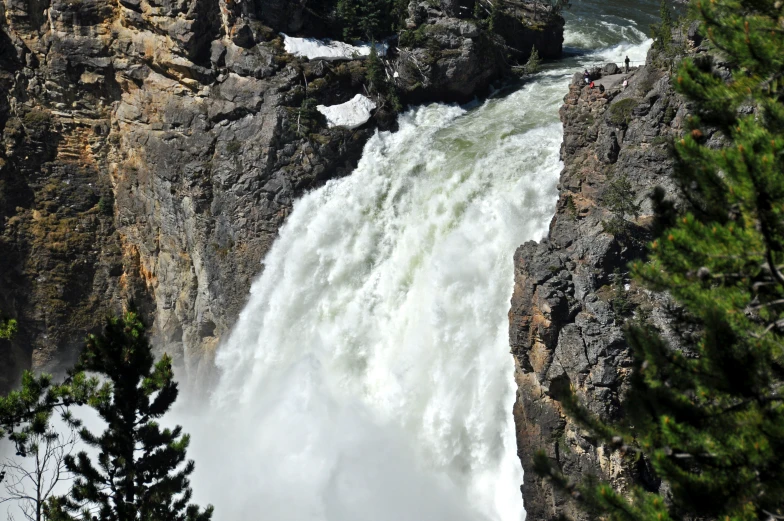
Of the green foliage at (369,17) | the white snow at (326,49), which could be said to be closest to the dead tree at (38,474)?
the white snow at (326,49)

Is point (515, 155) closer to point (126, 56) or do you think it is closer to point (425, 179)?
point (425, 179)

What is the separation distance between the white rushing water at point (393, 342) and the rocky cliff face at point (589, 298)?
4.98 ft

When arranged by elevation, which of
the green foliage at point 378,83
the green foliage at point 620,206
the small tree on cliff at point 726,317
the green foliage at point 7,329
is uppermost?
the green foliage at point 378,83

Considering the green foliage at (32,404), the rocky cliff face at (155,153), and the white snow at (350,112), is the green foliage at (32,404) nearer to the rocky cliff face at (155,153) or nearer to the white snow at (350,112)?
the rocky cliff face at (155,153)

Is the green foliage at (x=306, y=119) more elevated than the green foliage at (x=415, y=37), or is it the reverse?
the green foliage at (x=415, y=37)

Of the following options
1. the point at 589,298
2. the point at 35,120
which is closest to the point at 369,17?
the point at 35,120

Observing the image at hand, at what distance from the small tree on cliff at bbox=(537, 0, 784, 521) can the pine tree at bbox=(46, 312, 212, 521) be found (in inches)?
373

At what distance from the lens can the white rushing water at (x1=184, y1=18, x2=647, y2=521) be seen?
21.6m

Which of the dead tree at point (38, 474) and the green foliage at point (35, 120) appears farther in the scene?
the green foliage at point (35, 120)

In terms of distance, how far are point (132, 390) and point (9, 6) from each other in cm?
2447

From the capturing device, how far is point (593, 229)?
19.8 m

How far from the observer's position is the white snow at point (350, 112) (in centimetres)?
3047

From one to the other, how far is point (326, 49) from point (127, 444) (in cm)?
2171

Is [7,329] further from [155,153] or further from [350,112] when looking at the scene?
[350,112]
